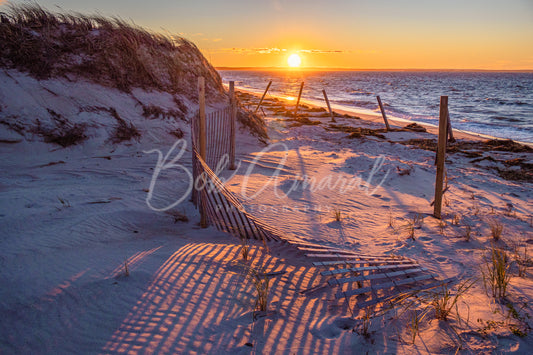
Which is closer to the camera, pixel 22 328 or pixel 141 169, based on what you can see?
pixel 22 328

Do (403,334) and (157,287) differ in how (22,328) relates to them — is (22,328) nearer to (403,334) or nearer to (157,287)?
(157,287)

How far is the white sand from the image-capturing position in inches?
92.7

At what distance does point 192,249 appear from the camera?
144 inches

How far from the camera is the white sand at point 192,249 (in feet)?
7.72

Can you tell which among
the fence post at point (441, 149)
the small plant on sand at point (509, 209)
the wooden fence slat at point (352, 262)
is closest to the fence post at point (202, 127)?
the wooden fence slat at point (352, 262)

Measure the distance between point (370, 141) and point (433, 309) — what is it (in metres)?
9.47

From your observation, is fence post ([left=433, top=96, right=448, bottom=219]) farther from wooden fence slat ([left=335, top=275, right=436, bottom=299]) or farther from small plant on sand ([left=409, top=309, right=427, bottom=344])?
small plant on sand ([left=409, top=309, right=427, bottom=344])

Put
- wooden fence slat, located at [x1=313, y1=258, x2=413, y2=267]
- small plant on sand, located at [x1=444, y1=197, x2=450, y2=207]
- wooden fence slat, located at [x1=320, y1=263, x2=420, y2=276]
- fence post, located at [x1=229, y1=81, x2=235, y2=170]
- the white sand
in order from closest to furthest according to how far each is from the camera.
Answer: the white sand < wooden fence slat, located at [x1=320, y1=263, x2=420, y2=276] < wooden fence slat, located at [x1=313, y1=258, x2=413, y2=267] < small plant on sand, located at [x1=444, y1=197, x2=450, y2=207] < fence post, located at [x1=229, y1=81, x2=235, y2=170]

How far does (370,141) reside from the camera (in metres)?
11.6

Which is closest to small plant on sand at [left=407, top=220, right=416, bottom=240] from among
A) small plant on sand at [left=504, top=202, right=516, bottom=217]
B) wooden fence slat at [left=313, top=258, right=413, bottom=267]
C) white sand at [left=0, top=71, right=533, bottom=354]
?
white sand at [left=0, top=71, right=533, bottom=354]

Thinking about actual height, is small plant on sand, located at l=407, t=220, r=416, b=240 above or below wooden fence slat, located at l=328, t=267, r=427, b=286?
below

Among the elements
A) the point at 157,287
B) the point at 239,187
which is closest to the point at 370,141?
the point at 239,187

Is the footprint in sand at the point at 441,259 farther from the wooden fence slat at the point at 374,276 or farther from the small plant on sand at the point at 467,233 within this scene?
the small plant on sand at the point at 467,233

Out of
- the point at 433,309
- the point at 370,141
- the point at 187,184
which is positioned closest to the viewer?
the point at 433,309
